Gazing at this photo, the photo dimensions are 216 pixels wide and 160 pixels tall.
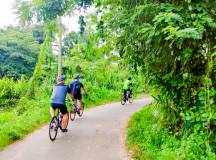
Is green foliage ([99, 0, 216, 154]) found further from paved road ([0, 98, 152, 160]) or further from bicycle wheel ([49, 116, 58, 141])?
bicycle wheel ([49, 116, 58, 141])

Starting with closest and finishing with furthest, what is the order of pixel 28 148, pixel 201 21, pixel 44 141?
pixel 201 21, pixel 28 148, pixel 44 141

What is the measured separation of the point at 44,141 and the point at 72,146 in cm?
123

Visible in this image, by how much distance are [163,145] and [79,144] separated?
2.95 m

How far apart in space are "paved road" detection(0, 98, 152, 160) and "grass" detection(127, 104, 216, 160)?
1.32 ft

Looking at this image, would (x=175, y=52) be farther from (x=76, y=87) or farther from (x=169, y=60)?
(x=76, y=87)

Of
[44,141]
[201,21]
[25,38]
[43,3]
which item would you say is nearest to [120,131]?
[44,141]

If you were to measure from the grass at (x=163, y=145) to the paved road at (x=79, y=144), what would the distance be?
40 centimetres

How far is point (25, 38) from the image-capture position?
49.0 metres

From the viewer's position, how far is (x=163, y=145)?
9.75 metres

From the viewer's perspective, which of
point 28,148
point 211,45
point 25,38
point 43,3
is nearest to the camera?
point 211,45

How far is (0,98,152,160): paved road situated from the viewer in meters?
10.4

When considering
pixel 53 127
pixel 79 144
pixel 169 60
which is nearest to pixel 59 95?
pixel 53 127

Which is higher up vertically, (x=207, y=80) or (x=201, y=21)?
(x=201, y=21)

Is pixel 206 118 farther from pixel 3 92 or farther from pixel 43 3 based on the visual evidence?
pixel 3 92
